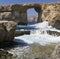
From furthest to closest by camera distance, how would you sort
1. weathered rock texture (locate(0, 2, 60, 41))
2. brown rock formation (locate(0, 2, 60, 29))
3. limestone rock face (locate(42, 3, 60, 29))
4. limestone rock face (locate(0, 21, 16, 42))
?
brown rock formation (locate(0, 2, 60, 29)), weathered rock texture (locate(0, 2, 60, 41)), limestone rock face (locate(42, 3, 60, 29)), limestone rock face (locate(0, 21, 16, 42))

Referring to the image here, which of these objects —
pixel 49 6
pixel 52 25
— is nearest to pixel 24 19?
pixel 49 6

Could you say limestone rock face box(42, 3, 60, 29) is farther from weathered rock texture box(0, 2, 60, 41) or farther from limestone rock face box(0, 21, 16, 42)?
limestone rock face box(0, 21, 16, 42)

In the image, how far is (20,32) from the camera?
28.7 meters

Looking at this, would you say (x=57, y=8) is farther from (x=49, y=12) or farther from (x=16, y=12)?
(x=16, y=12)

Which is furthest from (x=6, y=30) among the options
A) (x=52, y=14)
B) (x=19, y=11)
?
(x=19, y=11)

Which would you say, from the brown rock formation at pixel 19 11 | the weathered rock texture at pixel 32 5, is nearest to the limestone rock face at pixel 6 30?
the weathered rock texture at pixel 32 5

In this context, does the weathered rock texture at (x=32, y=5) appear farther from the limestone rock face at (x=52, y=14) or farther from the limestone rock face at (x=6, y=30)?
the limestone rock face at (x=6, y=30)

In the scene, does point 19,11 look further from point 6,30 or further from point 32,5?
point 6,30

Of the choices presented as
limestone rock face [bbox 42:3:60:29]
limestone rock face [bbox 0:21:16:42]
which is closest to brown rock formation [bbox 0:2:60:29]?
limestone rock face [bbox 42:3:60:29]

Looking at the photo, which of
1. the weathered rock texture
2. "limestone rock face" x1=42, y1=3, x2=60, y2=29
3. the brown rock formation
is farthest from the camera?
the brown rock formation

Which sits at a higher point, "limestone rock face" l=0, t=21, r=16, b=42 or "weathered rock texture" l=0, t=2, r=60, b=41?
"limestone rock face" l=0, t=21, r=16, b=42

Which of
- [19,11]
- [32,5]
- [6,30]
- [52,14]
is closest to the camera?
[6,30]

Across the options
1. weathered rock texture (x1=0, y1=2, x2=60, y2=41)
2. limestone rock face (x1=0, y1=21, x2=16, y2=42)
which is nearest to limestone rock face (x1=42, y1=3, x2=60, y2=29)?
weathered rock texture (x1=0, y1=2, x2=60, y2=41)

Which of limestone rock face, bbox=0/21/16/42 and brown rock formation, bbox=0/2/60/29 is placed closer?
limestone rock face, bbox=0/21/16/42
